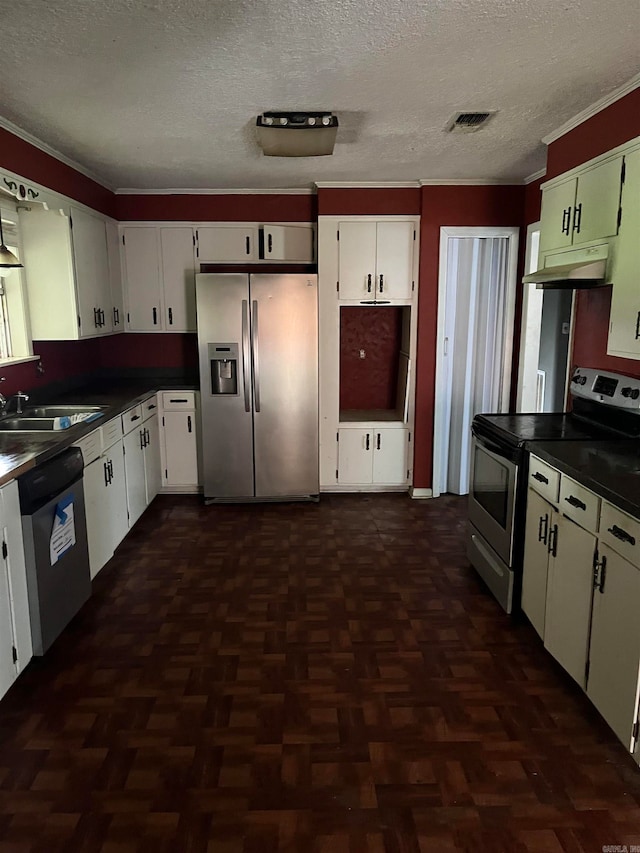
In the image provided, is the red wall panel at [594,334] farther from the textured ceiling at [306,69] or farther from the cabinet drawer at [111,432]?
the cabinet drawer at [111,432]

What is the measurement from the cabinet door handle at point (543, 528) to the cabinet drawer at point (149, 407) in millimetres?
2864

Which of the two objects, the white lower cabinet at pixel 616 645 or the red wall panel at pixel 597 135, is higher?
the red wall panel at pixel 597 135

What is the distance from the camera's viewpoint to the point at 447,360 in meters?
4.73

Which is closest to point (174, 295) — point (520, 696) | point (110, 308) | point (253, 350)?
point (110, 308)

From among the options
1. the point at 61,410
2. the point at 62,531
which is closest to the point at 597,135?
the point at 62,531

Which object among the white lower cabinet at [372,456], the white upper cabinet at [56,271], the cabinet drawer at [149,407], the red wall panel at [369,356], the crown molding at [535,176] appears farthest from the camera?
the red wall panel at [369,356]

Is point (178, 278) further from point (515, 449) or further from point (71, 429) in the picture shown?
point (515, 449)

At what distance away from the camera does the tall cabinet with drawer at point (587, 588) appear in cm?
191

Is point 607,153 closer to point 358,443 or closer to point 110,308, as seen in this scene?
point 358,443

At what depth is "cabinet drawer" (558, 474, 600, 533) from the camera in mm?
2135

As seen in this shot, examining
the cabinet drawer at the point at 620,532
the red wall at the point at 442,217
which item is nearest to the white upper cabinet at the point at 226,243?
the red wall at the point at 442,217

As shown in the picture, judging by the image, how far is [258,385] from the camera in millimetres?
4504

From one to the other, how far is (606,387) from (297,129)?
6.49 feet

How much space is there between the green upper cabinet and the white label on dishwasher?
275 centimetres
